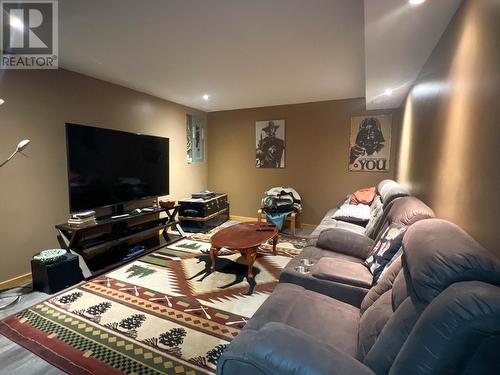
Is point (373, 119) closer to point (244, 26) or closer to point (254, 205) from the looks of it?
point (254, 205)

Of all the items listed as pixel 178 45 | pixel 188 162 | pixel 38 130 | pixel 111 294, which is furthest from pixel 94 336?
pixel 188 162

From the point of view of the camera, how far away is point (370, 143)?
444 cm

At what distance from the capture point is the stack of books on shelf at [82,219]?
110 inches

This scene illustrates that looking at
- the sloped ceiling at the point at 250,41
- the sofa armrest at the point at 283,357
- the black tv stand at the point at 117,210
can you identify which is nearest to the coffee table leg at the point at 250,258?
the sofa armrest at the point at 283,357

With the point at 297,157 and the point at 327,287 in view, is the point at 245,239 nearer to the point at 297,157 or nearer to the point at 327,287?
the point at 327,287

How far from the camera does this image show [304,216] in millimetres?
5016

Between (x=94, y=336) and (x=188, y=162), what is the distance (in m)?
3.63

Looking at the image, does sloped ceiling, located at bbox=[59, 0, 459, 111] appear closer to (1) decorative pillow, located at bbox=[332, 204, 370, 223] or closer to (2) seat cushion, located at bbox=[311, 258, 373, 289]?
(1) decorative pillow, located at bbox=[332, 204, 370, 223]

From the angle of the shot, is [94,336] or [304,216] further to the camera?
[304,216]

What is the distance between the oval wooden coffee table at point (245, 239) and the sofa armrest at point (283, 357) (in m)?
1.72

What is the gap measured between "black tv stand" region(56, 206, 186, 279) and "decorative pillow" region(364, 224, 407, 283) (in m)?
2.84

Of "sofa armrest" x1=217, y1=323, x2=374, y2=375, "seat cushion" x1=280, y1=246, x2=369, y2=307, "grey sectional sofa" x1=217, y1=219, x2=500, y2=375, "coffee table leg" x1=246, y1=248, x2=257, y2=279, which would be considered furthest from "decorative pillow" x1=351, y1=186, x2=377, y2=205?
"sofa armrest" x1=217, y1=323, x2=374, y2=375

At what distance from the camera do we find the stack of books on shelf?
9.20ft

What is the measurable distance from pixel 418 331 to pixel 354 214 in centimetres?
284
